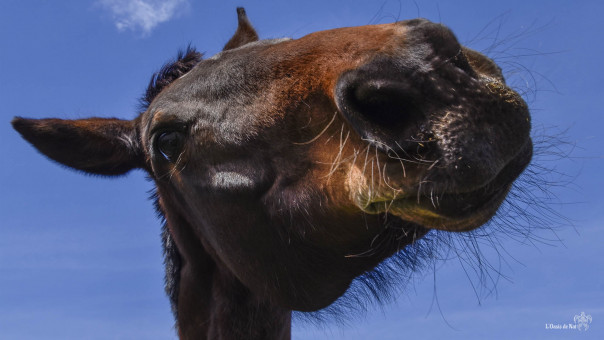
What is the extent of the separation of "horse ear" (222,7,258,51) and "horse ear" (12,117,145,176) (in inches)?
67.0

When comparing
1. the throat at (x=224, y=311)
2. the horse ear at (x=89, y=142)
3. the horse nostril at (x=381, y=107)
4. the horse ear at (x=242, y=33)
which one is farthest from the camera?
the horse ear at (x=242, y=33)

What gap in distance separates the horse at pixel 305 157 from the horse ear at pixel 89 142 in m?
0.01

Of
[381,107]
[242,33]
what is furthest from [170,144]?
[242,33]

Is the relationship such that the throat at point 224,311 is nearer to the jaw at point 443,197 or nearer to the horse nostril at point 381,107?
the jaw at point 443,197

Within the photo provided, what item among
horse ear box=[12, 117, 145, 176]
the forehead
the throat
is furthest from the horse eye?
the throat

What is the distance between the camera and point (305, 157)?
11.1 ft

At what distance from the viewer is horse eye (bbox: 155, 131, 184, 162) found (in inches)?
160

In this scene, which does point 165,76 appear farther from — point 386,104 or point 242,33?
point 386,104

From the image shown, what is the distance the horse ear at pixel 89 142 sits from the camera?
4.47 meters

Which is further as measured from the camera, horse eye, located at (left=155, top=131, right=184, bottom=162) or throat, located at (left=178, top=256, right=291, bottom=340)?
throat, located at (left=178, top=256, right=291, bottom=340)

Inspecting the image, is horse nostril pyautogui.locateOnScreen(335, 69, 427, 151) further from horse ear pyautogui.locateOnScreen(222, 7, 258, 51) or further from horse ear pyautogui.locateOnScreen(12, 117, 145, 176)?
horse ear pyautogui.locateOnScreen(222, 7, 258, 51)

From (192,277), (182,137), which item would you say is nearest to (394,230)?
(182,137)

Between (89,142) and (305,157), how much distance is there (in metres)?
2.39

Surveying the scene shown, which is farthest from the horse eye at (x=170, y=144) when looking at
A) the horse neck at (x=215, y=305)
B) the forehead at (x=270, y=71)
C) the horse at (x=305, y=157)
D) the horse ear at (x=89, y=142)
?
the horse neck at (x=215, y=305)
